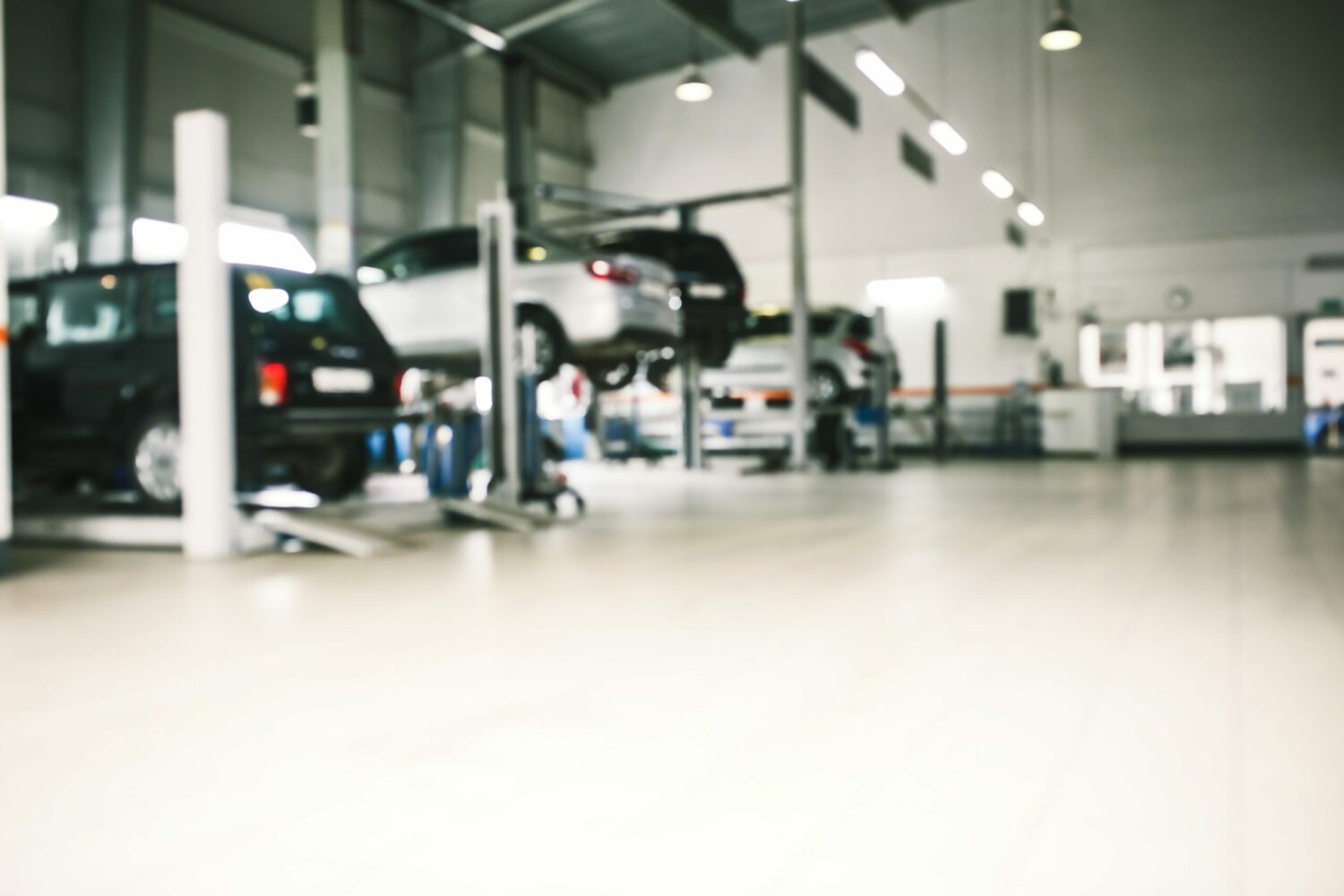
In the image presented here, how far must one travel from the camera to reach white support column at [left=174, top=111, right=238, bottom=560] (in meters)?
4.33

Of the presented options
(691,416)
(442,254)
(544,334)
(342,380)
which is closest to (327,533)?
(342,380)

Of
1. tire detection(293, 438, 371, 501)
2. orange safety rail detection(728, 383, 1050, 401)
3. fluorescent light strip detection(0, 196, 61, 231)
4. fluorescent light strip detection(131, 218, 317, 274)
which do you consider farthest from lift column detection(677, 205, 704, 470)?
fluorescent light strip detection(0, 196, 61, 231)

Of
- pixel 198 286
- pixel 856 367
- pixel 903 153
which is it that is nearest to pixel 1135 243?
pixel 903 153

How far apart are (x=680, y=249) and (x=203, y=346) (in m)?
5.71

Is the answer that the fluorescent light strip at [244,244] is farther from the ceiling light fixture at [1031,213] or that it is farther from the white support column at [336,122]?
the ceiling light fixture at [1031,213]

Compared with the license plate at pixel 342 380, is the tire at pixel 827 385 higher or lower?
higher

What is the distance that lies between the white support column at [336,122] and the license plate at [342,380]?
20.1ft

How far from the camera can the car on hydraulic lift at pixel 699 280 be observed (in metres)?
9.24

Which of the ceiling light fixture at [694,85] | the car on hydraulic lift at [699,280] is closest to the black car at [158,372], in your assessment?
the car on hydraulic lift at [699,280]

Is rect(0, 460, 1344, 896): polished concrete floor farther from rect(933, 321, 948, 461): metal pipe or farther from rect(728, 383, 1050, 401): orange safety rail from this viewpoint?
rect(728, 383, 1050, 401): orange safety rail

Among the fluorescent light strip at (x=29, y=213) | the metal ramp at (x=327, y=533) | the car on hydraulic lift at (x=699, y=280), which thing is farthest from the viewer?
the fluorescent light strip at (x=29, y=213)

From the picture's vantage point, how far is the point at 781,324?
1238 centimetres

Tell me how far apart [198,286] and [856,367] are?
914 cm

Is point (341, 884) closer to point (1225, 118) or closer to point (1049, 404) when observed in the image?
point (1049, 404)
